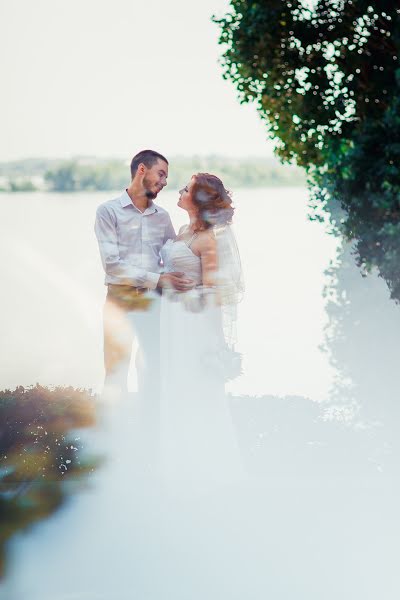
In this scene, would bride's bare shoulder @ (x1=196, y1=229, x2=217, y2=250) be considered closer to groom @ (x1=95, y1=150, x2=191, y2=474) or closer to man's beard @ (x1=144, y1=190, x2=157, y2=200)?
groom @ (x1=95, y1=150, x2=191, y2=474)

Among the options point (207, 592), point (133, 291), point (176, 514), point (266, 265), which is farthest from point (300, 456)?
point (266, 265)

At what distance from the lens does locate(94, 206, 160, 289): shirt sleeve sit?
23.6ft

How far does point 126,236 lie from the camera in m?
7.41

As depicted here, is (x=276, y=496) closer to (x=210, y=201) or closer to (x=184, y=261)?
(x=184, y=261)

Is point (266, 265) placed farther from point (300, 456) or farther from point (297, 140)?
point (297, 140)

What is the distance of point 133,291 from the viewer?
24.0 ft

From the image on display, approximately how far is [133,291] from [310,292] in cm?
661

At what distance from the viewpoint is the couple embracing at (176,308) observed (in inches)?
267

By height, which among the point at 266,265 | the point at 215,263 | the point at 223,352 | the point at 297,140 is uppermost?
the point at 297,140

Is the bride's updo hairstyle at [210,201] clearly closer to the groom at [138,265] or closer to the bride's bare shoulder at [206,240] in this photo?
the bride's bare shoulder at [206,240]

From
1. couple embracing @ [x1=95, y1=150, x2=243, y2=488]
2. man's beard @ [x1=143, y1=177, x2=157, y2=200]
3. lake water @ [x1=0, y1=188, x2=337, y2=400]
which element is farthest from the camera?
lake water @ [x1=0, y1=188, x2=337, y2=400]

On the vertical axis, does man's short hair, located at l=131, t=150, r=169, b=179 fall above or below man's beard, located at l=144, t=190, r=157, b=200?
above

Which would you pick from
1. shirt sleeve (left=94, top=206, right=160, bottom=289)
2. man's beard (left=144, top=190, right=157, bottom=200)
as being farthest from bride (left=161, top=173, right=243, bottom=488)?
man's beard (left=144, top=190, right=157, bottom=200)

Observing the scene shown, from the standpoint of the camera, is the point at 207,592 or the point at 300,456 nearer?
the point at 207,592
